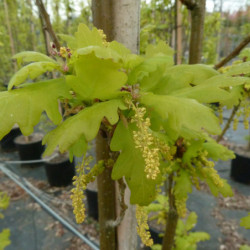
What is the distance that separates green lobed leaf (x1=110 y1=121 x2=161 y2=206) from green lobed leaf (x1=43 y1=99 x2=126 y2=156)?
114 mm

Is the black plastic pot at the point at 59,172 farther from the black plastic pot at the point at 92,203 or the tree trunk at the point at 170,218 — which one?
the tree trunk at the point at 170,218

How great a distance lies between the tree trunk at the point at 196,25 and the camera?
1620 mm

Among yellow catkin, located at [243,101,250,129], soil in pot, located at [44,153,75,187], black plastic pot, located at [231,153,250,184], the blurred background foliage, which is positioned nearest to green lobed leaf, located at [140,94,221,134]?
yellow catkin, located at [243,101,250,129]

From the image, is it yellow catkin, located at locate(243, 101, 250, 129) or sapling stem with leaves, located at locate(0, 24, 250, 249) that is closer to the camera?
sapling stem with leaves, located at locate(0, 24, 250, 249)

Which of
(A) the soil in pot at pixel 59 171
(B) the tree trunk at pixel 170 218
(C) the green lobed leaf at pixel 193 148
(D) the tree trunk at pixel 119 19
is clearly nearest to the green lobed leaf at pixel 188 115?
(D) the tree trunk at pixel 119 19

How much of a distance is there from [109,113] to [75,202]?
0.31 metres

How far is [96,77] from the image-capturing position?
2.30 ft

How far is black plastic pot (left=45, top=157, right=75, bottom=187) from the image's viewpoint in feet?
12.3

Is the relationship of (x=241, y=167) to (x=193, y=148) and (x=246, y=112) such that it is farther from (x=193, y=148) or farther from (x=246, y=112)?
(x=193, y=148)

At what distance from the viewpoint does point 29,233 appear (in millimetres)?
3080

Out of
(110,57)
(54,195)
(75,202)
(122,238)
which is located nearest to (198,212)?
(54,195)

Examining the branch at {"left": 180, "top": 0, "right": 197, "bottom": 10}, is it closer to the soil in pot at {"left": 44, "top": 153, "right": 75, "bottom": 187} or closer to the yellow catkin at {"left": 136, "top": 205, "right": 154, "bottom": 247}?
the yellow catkin at {"left": 136, "top": 205, "right": 154, "bottom": 247}

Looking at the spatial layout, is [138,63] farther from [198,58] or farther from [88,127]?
[198,58]

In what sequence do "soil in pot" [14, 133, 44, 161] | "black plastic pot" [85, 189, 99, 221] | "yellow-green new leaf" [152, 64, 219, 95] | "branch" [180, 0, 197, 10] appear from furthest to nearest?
"soil in pot" [14, 133, 44, 161] < "black plastic pot" [85, 189, 99, 221] < "branch" [180, 0, 197, 10] < "yellow-green new leaf" [152, 64, 219, 95]
